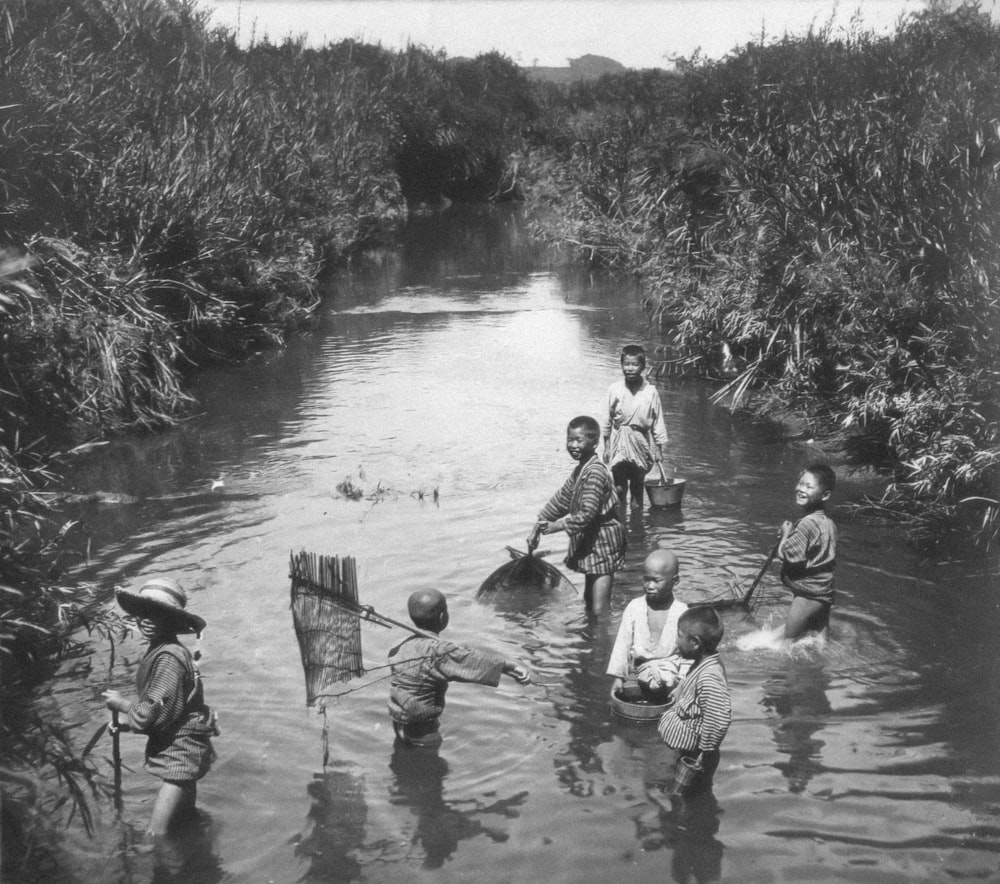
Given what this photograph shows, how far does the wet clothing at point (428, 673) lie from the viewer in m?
5.74

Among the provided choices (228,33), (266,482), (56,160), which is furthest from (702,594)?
(228,33)

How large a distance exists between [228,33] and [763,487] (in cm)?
2001

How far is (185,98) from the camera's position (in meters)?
18.6

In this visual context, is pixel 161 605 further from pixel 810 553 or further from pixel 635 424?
pixel 635 424

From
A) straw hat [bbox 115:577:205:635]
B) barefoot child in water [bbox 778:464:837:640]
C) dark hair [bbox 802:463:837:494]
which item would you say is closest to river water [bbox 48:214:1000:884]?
barefoot child in water [bbox 778:464:837:640]

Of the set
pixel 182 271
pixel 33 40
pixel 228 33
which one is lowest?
pixel 182 271

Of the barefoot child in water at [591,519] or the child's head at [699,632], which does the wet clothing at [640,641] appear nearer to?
the child's head at [699,632]

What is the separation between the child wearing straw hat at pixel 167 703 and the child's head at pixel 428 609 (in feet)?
3.99

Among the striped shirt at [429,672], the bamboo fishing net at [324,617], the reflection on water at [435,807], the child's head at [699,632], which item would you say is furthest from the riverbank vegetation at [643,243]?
the child's head at [699,632]

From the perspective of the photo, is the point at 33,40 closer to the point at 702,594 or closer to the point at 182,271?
the point at 182,271

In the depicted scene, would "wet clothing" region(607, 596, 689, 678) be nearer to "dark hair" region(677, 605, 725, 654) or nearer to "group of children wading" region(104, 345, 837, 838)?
"group of children wading" region(104, 345, 837, 838)

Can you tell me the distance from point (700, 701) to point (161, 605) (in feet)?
8.39

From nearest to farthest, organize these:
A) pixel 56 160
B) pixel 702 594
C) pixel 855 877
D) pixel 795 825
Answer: pixel 855 877
pixel 795 825
pixel 702 594
pixel 56 160

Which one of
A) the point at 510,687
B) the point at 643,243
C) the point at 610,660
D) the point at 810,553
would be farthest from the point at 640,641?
the point at 643,243
